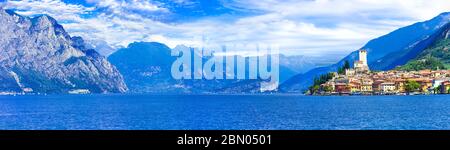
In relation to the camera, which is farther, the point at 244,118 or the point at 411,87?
the point at 411,87

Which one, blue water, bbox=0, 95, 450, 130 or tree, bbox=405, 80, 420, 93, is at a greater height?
blue water, bbox=0, 95, 450, 130

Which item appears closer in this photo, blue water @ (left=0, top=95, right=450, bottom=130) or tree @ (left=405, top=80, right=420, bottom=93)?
blue water @ (left=0, top=95, right=450, bottom=130)

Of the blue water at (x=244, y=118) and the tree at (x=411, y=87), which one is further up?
the blue water at (x=244, y=118)

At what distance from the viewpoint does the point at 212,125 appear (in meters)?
57.6

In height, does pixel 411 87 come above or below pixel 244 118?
below

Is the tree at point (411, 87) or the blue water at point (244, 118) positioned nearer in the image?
the blue water at point (244, 118)
